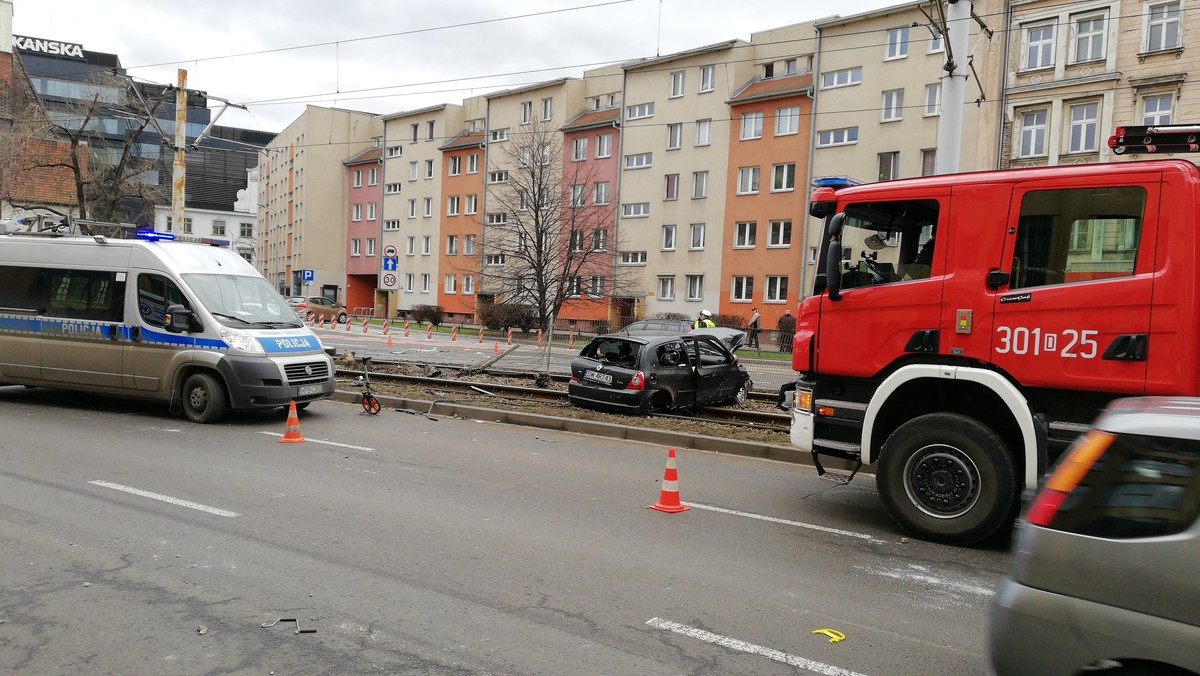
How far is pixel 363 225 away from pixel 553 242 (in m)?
32.3

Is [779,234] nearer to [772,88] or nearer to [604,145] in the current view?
[772,88]

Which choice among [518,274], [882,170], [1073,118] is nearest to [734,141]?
[882,170]

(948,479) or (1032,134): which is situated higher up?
(1032,134)

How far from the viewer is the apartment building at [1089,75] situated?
1144 inches

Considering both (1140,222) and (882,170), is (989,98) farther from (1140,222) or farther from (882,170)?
(1140,222)

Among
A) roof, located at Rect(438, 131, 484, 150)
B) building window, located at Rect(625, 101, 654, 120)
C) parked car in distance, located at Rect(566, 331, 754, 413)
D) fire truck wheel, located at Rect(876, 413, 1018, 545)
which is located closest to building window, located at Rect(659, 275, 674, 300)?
building window, located at Rect(625, 101, 654, 120)

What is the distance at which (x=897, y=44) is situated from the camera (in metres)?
36.8

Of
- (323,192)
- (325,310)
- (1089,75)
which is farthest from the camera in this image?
(323,192)

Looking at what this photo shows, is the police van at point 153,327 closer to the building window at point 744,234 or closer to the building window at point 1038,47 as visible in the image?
the building window at point 1038,47

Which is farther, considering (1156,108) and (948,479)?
(1156,108)

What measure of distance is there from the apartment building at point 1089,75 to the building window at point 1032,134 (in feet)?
0.13

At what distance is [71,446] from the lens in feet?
30.2

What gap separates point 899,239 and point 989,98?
98.5ft

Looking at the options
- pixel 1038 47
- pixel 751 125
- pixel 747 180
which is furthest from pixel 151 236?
pixel 751 125
